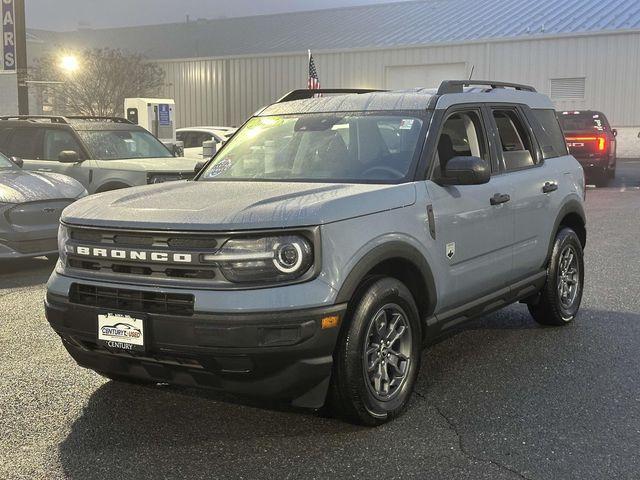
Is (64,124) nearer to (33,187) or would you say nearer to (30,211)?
(33,187)

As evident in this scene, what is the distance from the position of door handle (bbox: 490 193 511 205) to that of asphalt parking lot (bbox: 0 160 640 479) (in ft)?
3.62

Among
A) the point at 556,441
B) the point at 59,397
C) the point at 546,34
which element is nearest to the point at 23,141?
the point at 59,397

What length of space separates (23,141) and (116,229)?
27.5 ft

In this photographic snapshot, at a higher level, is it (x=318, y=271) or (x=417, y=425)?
(x=318, y=271)

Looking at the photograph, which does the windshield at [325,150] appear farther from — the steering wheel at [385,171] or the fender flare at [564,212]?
the fender flare at [564,212]

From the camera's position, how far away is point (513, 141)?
5.38m

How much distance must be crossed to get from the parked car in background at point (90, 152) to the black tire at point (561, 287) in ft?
19.8

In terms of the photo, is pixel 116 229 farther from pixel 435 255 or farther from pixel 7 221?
pixel 7 221

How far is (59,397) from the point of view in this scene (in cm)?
431

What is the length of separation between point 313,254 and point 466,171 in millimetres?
1255

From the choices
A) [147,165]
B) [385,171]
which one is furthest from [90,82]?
[385,171]

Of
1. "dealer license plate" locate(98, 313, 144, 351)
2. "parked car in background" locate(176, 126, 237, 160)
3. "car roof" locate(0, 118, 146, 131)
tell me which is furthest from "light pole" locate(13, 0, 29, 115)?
"dealer license plate" locate(98, 313, 144, 351)

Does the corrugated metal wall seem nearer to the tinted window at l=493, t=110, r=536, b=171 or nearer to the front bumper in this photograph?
the tinted window at l=493, t=110, r=536, b=171

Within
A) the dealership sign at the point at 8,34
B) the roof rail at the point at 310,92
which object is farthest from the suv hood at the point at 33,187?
the dealership sign at the point at 8,34
